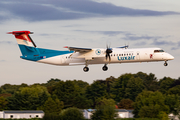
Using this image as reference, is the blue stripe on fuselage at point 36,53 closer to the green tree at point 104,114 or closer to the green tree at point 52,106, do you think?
the green tree at point 104,114

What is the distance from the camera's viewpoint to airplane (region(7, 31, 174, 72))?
121 feet

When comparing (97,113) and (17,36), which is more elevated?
(17,36)

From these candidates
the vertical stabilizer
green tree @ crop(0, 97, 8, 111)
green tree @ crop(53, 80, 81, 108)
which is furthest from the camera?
green tree @ crop(53, 80, 81, 108)

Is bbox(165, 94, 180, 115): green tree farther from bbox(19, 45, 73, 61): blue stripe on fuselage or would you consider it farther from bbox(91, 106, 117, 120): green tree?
bbox(19, 45, 73, 61): blue stripe on fuselage

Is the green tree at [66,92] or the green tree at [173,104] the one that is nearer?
the green tree at [173,104]

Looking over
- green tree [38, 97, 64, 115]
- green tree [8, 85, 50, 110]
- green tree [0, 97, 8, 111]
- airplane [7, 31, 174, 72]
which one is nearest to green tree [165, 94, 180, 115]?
green tree [38, 97, 64, 115]

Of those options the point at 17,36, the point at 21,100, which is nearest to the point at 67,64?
the point at 17,36

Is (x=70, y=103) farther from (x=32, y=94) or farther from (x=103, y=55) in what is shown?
(x=103, y=55)

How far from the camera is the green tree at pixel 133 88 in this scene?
96.9 m

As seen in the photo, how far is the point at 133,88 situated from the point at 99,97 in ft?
37.5

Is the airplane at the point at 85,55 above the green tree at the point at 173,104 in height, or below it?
above

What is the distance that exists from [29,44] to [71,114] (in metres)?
11.5

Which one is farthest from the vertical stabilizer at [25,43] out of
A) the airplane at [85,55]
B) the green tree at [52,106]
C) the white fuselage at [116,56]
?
the green tree at [52,106]

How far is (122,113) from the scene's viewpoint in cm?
6222
